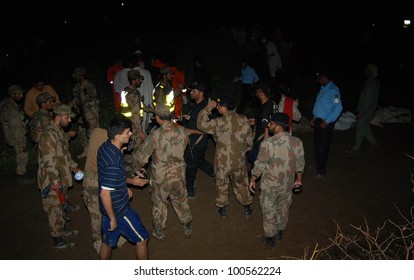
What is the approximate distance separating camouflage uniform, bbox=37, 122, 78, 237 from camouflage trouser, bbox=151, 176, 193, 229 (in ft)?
4.12

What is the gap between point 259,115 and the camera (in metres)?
6.31

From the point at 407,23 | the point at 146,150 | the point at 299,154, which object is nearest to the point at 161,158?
the point at 146,150

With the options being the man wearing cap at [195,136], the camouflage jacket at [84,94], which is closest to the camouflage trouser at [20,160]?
the camouflage jacket at [84,94]

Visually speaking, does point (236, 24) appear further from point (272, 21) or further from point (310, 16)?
point (310, 16)

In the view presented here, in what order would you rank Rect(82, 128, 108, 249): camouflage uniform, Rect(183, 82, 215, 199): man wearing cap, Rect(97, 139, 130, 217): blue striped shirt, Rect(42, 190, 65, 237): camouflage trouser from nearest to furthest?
Rect(97, 139, 130, 217): blue striped shirt
Rect(82, 128, 108, 249): camouflage uniform
Rect(42, 190, 65, 237): camouflage trouser
Rect(183, 82, 215, 199): man wearing cap

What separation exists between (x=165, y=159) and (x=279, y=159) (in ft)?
5.19

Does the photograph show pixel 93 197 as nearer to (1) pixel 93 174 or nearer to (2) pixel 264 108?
(1) pixel 93 174

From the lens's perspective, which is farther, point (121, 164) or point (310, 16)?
point (310, 16)

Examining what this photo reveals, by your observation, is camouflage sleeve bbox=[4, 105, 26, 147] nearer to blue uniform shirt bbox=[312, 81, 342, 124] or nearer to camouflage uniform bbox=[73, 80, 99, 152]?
camouflage uniform bbox=[73, 80, 99, 152]

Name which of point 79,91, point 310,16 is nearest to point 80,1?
point 310,16

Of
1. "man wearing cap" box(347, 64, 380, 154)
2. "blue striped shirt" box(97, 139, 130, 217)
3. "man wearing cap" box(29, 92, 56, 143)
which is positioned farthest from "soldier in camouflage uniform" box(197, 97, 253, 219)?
"man wearing cap" box(347, 64, 380, 154)

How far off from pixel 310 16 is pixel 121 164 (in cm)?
2292

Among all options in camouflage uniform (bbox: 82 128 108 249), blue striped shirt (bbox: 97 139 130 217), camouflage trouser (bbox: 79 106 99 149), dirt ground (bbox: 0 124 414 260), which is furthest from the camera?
camouflage trouser (bbox: 79 106 99 149)

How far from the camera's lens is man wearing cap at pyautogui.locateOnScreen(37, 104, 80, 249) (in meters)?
4.95
